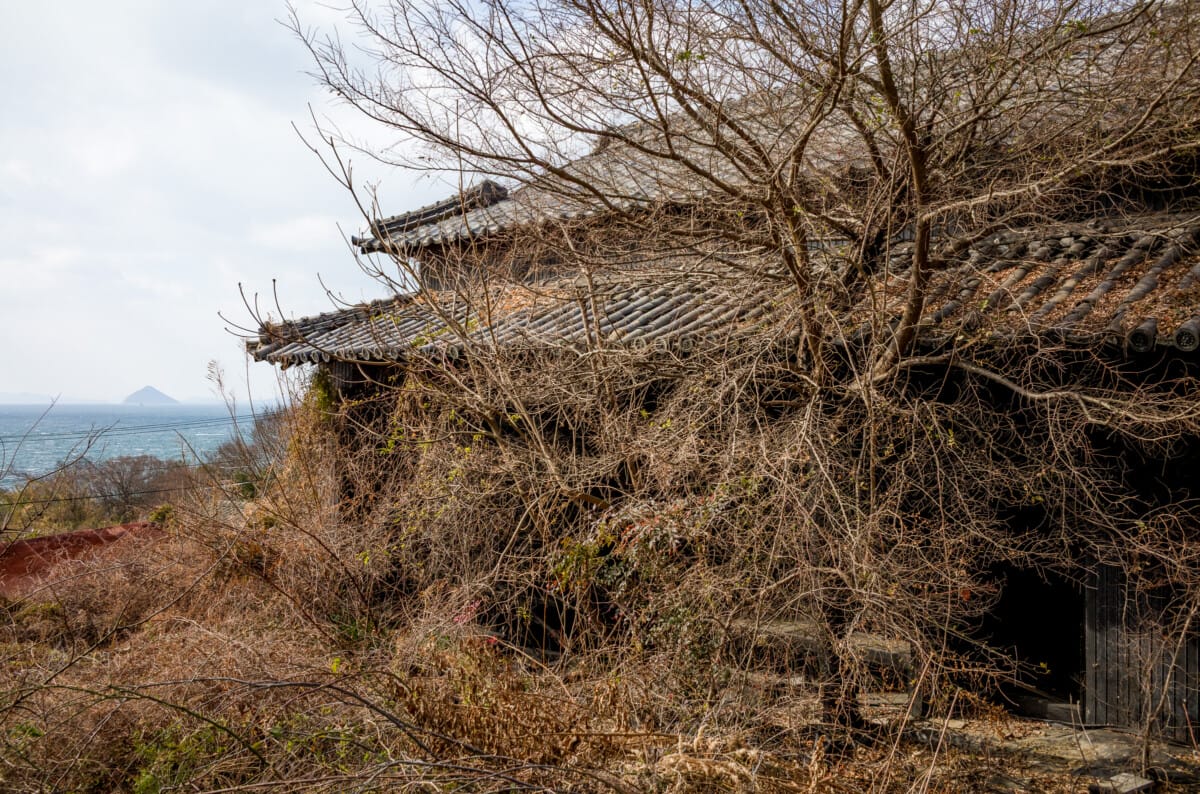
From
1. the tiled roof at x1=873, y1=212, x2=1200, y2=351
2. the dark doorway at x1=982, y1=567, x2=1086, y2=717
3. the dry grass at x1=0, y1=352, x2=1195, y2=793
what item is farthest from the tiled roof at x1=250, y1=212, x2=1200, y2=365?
the dark doorway at x1=982, y1=567, x2=1086, y2=717

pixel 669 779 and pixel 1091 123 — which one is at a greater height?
pixel 1091 123

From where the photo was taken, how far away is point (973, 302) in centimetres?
530

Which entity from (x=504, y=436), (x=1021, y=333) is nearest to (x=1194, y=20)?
(x=1021, y=333)

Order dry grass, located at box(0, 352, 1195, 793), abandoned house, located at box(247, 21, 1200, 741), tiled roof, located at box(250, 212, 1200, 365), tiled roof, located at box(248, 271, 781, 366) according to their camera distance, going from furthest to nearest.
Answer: tiled roof, located at box(248, 271, 781, 366)
abandoned house, located at box(247, 21, 1200, 741)
tiled roof, located at box(250, 212, 1200, 365)
dry grass, located at box(0, 352, 1195, 793)

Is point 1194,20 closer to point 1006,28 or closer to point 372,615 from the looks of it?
point 1006,28

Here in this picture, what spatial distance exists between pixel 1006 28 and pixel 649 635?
185 inches

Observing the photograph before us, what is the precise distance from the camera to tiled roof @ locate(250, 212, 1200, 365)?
4.84m

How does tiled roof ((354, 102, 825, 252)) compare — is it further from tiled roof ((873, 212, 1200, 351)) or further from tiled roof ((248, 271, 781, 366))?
tiled roof ((873, 212, 1200, 351))

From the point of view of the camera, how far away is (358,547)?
7.95m

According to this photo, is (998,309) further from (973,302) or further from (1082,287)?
(1082,287)

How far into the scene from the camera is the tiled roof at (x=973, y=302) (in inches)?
190

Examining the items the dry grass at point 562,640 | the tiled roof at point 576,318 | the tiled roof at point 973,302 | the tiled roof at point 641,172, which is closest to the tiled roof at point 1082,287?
the tiled roof at point 973,302

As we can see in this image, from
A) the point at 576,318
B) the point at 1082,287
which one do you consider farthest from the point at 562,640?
the point at 1082,287

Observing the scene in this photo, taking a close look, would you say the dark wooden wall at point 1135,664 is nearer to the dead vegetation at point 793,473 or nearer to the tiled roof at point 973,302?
the dead vegetation at point 793,473
